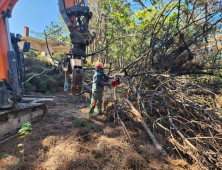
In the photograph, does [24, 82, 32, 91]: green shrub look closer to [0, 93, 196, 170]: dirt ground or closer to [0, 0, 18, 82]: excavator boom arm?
[0, 0, 18, 82]: excavator boom arm

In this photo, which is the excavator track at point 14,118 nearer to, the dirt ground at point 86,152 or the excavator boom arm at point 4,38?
the dirt ground at point 86,152

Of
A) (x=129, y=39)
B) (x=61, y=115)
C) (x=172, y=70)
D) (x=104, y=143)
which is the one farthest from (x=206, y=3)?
(x=61, y=115)

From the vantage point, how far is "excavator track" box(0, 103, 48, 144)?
3389 millimetres

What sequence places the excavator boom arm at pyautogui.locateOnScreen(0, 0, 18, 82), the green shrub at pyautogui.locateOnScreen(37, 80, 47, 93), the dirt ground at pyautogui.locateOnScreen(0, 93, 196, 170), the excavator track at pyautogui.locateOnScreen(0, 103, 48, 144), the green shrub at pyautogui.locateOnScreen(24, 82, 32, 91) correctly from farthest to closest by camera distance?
the green shrub at pyautogui.locateOnScreen(37, 80, 47, 93), the green shrub at pyautogui.locateOnScreen(24, 82, 32, 91), the excavator boom arm at pyautogui.locateOnScreen(0, 0, 18, 82), the excavator track at pyautogui.locateOnScreen(0, 103, 48, 144), the dirt ground at pyautogui.locateOnScreen(0, 93, 196, 170)

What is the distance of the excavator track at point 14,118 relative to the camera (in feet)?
11.1

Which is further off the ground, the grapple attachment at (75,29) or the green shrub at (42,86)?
the grapple attachment at (75,29)

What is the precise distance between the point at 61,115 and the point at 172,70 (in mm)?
4616

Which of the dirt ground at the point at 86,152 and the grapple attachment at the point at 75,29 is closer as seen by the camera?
the dirt ground at the point at 86,152

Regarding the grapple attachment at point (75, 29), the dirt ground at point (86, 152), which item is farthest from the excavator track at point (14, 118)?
the grapple attachment at point (75, 29)

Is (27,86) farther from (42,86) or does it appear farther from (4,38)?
(4,38)

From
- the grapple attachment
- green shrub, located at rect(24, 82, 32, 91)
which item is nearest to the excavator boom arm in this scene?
the grapple attachment

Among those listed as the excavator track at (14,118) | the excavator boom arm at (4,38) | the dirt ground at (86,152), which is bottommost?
the dirt ground at (86,152)

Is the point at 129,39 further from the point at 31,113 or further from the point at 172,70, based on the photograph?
the point at 31,113

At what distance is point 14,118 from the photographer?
12.2 ft
